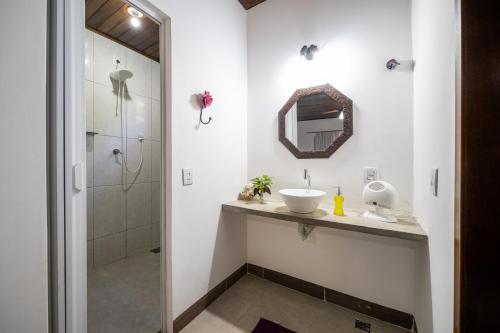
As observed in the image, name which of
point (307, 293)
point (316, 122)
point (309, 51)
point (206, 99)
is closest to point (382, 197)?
point (316, 122)

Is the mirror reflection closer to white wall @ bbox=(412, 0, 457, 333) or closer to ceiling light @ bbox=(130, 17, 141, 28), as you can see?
white wall @ bbox=(412, 0, 457, 333)

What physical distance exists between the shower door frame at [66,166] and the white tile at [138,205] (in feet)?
5.12

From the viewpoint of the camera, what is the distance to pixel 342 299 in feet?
4.95

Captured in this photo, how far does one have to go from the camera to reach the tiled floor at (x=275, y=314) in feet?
4.29

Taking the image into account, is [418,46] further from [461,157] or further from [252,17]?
[252,17]

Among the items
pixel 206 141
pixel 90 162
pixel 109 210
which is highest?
pixel 206 141

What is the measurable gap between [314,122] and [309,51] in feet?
1.91

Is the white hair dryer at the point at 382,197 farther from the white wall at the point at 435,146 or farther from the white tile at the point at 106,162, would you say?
the white tile at the point at 106,162

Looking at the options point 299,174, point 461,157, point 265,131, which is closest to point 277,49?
point 265,131

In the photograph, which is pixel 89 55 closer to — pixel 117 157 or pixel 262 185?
pixel 117 157

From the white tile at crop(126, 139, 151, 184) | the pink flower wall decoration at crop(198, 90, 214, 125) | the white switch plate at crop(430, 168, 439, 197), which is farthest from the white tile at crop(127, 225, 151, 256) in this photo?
the white switch plate at crop(430, 168, 439, 197)

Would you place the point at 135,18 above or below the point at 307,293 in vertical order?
above

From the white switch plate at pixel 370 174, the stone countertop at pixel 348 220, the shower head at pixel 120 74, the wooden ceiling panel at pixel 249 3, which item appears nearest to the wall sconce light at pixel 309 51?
the wooden ceiling panel at pixel 249 3

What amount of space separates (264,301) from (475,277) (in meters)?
1.40
